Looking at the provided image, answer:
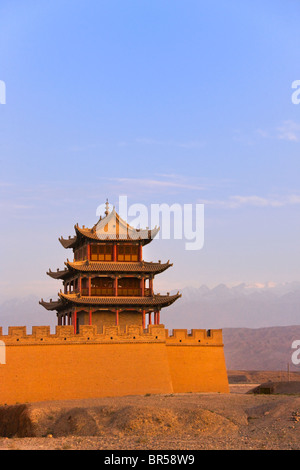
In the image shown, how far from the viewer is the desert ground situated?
28.4 metres

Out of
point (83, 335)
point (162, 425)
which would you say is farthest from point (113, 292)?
point (162, 425)

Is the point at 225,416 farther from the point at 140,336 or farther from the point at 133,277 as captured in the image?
the point at 133,277

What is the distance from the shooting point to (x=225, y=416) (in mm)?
32844

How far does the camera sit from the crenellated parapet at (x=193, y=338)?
48844 mm

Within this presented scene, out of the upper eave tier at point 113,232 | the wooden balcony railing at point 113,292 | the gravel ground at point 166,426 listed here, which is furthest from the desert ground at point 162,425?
the upper eave tier at point 113,232

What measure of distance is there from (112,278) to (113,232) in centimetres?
341

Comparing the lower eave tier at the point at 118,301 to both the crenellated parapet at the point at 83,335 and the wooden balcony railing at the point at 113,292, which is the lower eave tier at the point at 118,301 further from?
the crenellated parapet at the point at 83,335

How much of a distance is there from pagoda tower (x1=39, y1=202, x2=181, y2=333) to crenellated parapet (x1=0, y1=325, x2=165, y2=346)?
348 centimetres

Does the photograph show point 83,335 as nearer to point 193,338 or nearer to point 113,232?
point 193,338

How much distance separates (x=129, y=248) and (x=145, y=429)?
76.1 feet

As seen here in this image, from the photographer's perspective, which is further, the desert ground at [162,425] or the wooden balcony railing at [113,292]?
the wooden balcony railing at [113,292]

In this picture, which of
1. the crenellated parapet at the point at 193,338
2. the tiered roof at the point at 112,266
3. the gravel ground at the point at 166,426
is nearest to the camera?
the gravel ground at the point at 166,426

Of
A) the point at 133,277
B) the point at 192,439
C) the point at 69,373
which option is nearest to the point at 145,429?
the point at 192,439
